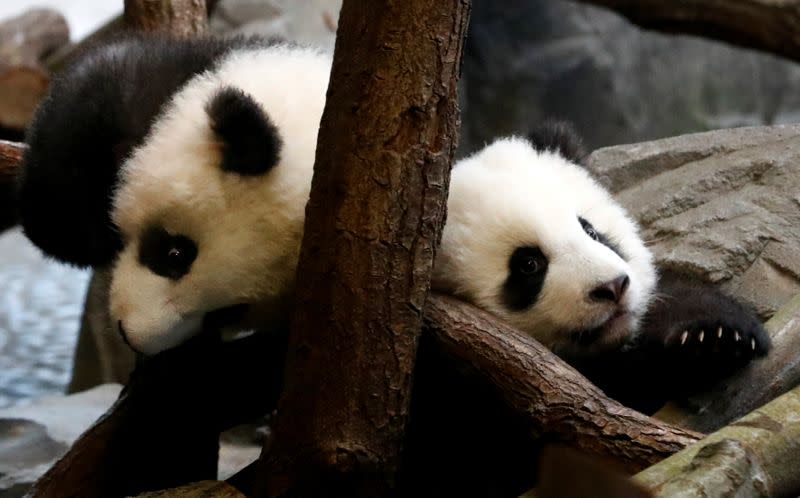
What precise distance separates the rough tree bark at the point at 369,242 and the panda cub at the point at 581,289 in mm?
496

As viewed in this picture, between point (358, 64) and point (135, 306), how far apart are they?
29.0 inches

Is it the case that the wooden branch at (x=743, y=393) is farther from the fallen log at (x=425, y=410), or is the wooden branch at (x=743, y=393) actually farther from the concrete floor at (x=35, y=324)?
the concrete floor at (x=35, y=324)

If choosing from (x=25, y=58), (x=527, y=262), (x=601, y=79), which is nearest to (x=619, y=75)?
(x=601, y=79)

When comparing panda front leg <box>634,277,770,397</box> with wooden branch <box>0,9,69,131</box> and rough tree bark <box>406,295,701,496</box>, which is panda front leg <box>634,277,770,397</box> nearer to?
rough tree bark <box>406,295,701,496</box>

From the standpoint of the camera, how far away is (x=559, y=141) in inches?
100

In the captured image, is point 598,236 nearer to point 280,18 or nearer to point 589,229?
point 589,229

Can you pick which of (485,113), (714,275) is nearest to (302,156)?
(714,275)

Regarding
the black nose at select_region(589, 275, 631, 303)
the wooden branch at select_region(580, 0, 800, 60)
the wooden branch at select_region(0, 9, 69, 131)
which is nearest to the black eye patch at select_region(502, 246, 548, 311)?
the black nose at select_region(589, 275, 631, 303)

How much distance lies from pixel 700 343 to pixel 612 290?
236 millimetres

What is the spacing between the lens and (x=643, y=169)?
10.4 feet

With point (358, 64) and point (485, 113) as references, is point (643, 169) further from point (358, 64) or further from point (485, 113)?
point (485, 113)

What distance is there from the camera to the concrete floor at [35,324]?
474 centimetres

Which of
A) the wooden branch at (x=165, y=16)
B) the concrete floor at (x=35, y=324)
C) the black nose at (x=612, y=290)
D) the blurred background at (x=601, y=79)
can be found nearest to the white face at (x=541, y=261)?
the black nose at (x=612, y=290)

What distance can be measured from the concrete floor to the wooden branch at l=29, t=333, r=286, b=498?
1.83m
